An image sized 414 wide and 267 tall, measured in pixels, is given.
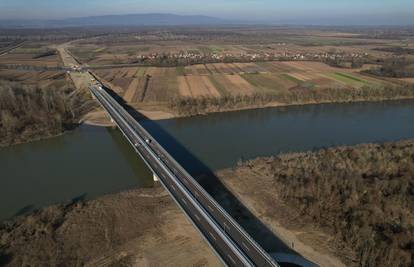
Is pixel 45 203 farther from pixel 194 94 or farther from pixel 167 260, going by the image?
pixel 194 94

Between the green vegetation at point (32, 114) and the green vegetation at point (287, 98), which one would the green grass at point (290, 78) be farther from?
the green vegetation at point (32, 114)

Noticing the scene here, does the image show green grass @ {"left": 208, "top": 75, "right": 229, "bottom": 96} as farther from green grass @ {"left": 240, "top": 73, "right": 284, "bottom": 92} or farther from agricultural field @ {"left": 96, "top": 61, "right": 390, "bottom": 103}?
green grass @ {"left": 240, "top": 73, "right": 284, "bottom": 92}

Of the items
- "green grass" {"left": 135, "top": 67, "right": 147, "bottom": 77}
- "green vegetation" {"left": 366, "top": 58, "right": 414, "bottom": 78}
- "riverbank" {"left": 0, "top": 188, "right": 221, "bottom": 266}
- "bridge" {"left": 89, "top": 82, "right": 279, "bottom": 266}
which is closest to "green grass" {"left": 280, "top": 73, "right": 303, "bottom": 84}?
"green vegetation" {"left": 366, "top": 58, "right": 414, "bottom": 78}

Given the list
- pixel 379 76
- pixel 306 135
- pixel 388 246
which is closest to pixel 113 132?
pixel 306 135

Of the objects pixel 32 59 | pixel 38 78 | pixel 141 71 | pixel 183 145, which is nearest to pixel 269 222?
pixel 183 145

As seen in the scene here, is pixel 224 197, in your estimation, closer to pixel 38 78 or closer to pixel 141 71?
pixel 141 71

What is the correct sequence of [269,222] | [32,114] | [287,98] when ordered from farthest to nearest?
[287,98] < [32,114] < [269,222]
